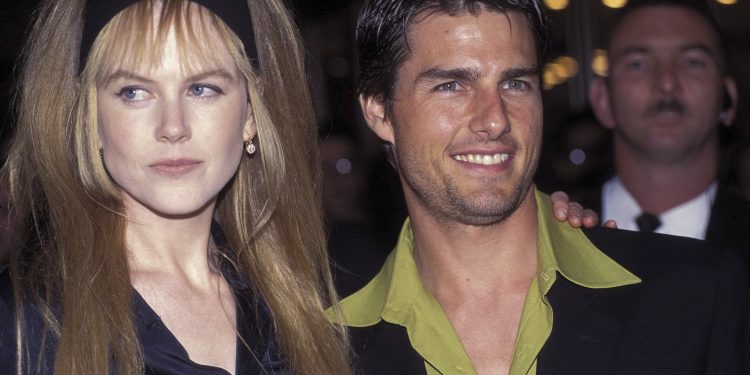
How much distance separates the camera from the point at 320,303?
2.83 meters

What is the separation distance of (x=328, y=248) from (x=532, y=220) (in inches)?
25.0

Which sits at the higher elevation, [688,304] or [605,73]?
[605,73]

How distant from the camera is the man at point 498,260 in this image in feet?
8.61

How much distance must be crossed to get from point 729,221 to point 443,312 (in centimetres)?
146

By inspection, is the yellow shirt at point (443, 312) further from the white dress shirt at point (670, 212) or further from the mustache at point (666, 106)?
the mustache at point (666, 106)

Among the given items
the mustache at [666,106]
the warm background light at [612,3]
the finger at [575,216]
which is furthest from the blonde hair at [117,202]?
the warm background light at [612,3]

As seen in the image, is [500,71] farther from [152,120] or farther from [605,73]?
[605,73]

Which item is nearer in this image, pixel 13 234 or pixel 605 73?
pixel 13 234

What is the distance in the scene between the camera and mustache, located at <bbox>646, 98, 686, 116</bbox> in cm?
409

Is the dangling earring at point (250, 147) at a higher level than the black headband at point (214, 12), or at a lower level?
lower

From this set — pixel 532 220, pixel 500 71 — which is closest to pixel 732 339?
pixel 532 220

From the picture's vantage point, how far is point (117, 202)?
262 cm

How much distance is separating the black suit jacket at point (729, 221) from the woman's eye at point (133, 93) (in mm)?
2146

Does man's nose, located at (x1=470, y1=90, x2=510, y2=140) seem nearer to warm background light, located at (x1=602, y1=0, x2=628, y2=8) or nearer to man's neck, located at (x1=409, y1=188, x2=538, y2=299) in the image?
man's neck, located at (x1=409, y1=188, x2=538, y2=299)
